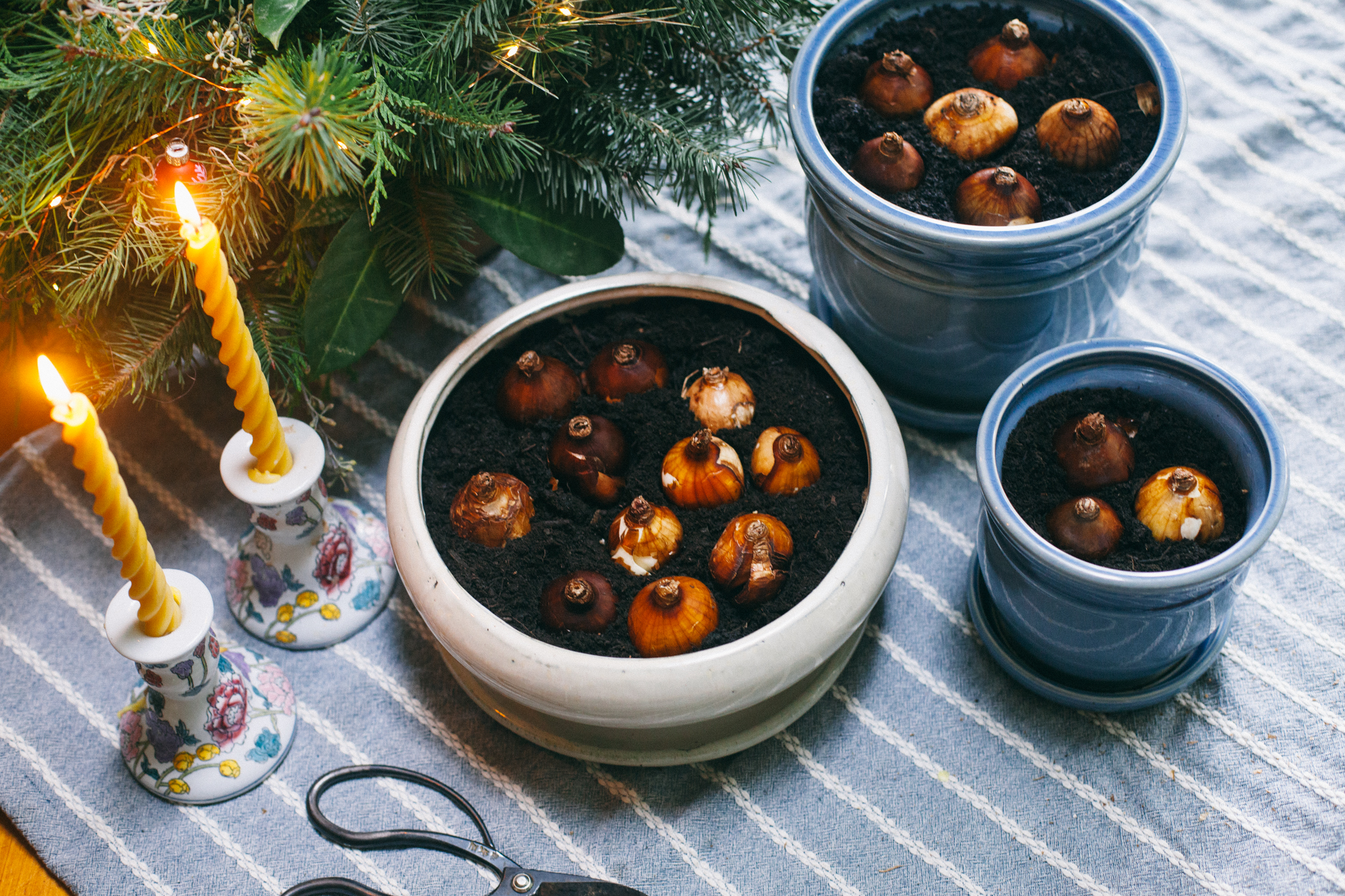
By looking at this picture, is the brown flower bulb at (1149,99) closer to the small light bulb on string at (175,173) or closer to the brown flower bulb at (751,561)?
the brown flower bulb at (751,561)

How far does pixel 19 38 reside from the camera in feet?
1.92

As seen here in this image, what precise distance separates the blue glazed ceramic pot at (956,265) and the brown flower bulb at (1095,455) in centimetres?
9

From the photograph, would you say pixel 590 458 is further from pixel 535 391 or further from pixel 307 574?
pixel 307 574

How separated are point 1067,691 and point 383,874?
38 centimetres

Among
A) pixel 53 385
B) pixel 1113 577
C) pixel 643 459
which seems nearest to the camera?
pixel 53 385

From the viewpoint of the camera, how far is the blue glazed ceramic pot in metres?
0.57

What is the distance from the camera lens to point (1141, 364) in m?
0.59

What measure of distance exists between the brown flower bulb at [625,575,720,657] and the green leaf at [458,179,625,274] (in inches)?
9.3

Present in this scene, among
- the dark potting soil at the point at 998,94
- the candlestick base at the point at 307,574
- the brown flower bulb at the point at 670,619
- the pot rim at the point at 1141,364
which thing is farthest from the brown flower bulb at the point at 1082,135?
the candlestick base at the point at 307,574

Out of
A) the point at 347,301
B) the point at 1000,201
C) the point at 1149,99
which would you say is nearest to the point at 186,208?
the point at 347,301

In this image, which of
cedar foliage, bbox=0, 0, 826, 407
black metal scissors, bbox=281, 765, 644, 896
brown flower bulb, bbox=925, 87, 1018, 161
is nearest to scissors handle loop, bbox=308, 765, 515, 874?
black metal scissors, bbox=281, 765, 644, 896

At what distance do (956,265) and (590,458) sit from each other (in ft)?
0.74

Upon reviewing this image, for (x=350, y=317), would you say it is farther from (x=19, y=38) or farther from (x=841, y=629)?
(x=841, y=629)

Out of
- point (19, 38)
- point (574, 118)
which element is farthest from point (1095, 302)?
point (19, 38)
